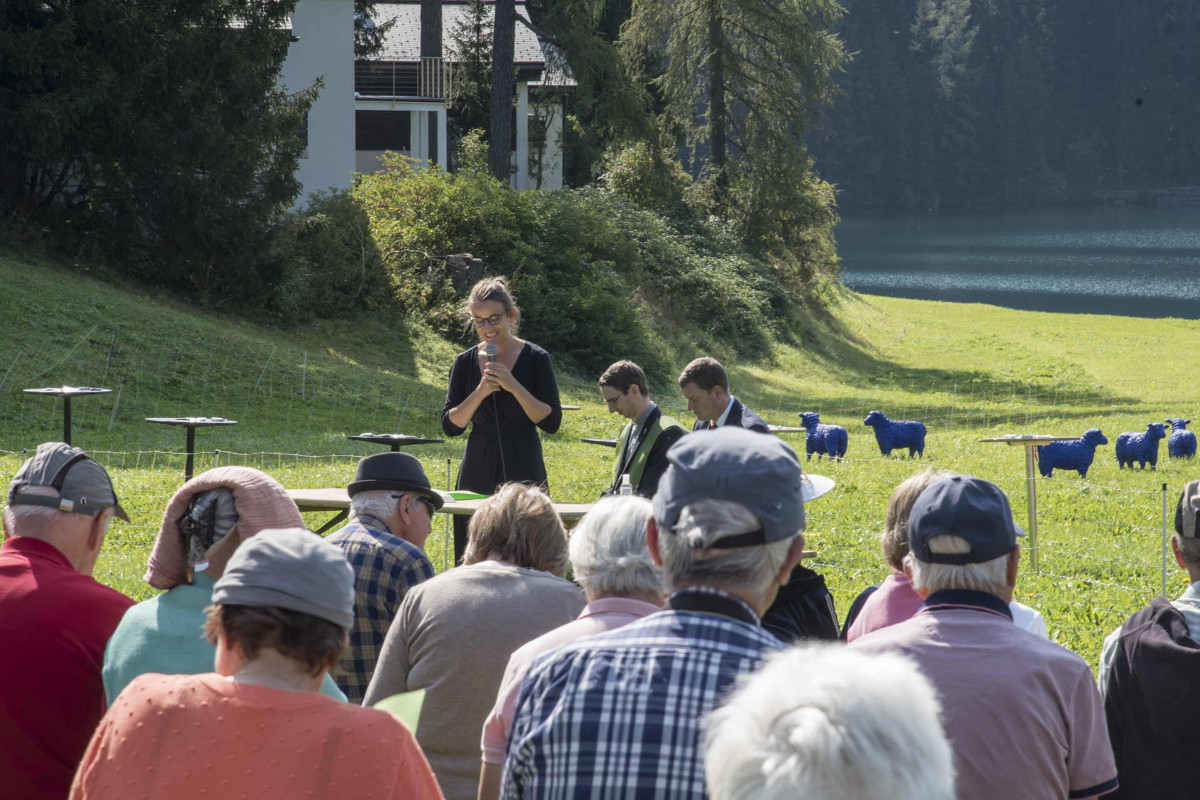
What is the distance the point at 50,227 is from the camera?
71.4ft

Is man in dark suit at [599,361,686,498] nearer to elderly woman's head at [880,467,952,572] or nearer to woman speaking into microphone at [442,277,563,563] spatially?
woman speaking into microphone at [442,277,563,563]

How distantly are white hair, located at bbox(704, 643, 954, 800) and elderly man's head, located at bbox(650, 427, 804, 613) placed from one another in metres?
0.48

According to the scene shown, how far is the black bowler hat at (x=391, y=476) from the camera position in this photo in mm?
4578

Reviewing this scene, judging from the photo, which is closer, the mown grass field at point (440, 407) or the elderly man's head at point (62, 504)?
the elderly man's head at point (62, 504)

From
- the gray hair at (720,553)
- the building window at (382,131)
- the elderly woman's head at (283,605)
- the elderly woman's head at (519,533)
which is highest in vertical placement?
the building window at (382,131)

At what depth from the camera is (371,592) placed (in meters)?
4.11

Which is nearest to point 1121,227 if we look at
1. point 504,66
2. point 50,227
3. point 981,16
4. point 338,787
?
point 981,16

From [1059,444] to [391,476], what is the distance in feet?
36.0

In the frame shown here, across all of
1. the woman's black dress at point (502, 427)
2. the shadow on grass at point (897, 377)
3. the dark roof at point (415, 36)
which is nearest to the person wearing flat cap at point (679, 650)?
the woman's black dress at point (502, 427)

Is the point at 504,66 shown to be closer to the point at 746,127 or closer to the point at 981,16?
the point at 746,127

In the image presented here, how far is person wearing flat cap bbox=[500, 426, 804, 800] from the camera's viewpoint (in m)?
2.04

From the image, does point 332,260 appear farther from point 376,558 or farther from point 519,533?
point 519,533

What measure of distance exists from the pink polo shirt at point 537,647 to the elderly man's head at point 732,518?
51cm

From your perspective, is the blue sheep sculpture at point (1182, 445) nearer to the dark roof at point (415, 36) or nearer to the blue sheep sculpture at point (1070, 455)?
the blue sheep sculpture at point (1070, 455)
